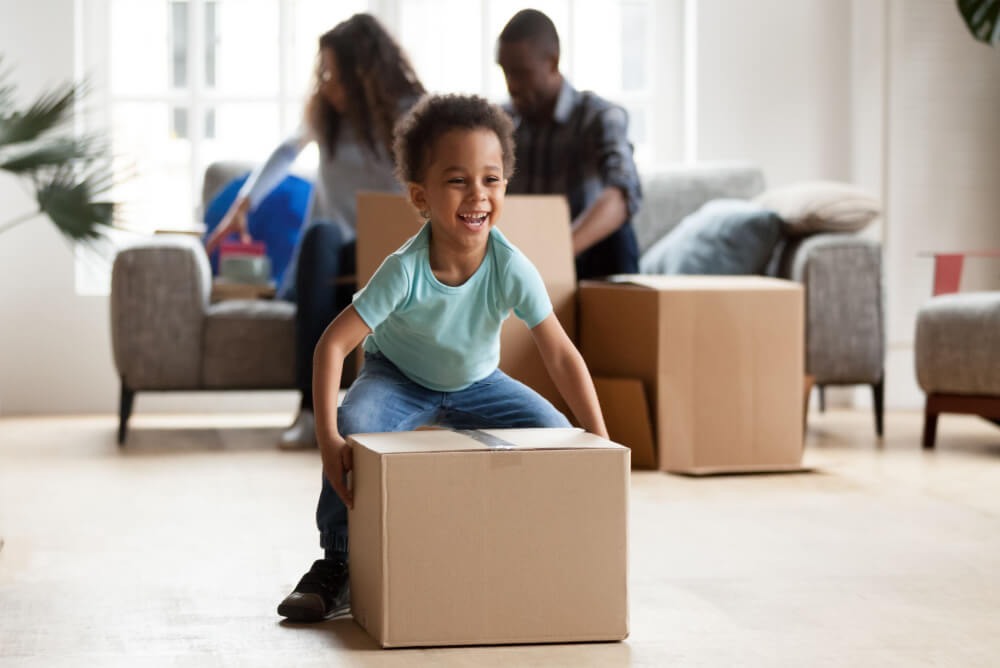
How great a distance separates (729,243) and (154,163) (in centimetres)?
204

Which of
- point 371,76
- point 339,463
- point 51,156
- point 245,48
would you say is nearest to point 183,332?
point 371,76

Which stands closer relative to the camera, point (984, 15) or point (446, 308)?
point (446, 308)

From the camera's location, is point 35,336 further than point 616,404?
Yes

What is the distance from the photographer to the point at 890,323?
4082 mm

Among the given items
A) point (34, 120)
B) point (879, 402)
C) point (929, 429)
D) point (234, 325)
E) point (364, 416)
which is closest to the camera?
point (364, 416)

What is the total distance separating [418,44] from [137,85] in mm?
939

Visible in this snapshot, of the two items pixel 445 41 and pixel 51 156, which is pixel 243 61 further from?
pixel 51 156

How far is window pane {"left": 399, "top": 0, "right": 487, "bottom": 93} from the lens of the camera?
4.18 meters

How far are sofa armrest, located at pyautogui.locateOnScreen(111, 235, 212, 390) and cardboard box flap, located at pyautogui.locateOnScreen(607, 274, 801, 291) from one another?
107cm

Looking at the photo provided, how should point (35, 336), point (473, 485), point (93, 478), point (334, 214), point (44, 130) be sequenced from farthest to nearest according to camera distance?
point (35, 336)
point (334, 214)
point (93, 478)
point (44, 130)
point (473, 485)

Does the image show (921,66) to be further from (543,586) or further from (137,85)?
(543,586)

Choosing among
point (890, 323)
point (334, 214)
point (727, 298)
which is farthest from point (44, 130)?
point (890, 323)

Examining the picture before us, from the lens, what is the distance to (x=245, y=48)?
4168 mm

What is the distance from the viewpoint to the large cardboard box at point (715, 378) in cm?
259
